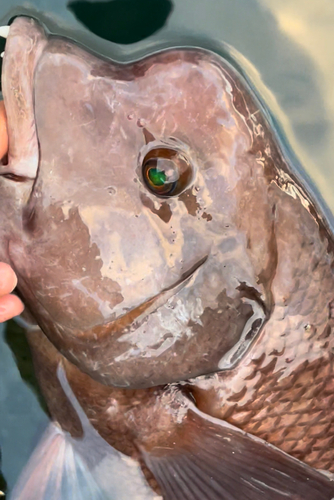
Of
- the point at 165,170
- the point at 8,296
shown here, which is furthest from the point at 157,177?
the point at 8,296

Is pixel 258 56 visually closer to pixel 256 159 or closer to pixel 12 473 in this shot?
pixel 256 159

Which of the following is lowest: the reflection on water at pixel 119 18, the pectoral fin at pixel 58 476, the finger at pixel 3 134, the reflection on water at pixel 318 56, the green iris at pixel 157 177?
the pectoral fin at pixel 58 476

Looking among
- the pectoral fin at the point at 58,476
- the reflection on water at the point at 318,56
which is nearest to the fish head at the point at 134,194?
the reflection on water at the point at 318,56

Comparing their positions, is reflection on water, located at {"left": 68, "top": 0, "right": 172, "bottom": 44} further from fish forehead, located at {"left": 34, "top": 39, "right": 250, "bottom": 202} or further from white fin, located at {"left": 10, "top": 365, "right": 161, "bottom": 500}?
white fin, located at {"left": 10, "top": 365, "right": 161, "bottom": 500}

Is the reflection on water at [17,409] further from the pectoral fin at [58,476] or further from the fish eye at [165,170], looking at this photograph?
the fish eye at [165,170]

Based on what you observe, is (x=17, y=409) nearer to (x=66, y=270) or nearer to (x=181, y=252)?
(x=66, y=270)

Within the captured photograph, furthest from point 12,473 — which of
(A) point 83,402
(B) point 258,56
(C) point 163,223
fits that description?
(B) point 258,56
